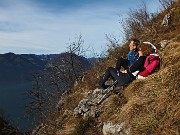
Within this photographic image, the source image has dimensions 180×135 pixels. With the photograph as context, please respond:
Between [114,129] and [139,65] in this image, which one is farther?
[139,65]

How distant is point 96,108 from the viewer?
994cm

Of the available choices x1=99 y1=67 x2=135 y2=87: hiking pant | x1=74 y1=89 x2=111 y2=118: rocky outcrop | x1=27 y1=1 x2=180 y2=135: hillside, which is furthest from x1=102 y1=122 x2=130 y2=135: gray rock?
x1=99 y1=67 x2=135 y2=87: hiking pant

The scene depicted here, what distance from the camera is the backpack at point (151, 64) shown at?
9.51 metres

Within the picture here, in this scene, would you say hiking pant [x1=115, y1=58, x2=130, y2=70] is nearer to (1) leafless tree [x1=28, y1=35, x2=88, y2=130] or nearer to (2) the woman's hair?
(2) the woman's hair

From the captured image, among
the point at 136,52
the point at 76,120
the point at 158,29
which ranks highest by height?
the point at 158,29

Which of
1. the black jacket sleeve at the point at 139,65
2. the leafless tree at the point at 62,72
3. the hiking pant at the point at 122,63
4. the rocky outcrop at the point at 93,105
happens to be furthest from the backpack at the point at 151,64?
the leafless tree at the point at 62,72

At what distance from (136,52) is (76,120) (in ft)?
9.08

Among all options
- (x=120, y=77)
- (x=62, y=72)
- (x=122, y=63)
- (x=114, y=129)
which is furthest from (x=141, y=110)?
(x=62, y=72)

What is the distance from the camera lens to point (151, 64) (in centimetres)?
954

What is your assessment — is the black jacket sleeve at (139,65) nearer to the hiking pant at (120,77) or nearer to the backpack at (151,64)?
the backpack at (151,64)

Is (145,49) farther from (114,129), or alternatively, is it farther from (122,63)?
(114,129)

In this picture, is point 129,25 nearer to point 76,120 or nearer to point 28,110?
point 76,120

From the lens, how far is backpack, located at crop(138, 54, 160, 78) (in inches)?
374

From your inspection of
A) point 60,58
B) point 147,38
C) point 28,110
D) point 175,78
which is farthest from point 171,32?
point 28,110
